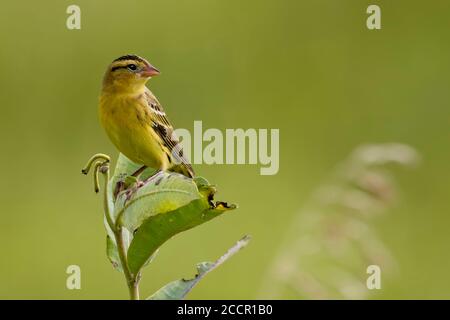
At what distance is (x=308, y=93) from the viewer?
873 cm

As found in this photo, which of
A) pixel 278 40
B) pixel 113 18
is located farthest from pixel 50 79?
pixel 278 40

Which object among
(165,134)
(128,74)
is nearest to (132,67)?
(128,74)

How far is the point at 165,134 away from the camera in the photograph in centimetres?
310

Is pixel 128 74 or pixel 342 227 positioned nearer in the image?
pixel 128 74

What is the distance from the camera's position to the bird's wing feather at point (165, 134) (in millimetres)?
2951

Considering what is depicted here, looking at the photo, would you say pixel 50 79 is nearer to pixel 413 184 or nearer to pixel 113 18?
pixel 113 18

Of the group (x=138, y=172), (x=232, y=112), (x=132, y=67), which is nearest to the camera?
(x=138, y=172)

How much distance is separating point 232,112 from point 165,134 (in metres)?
4.91

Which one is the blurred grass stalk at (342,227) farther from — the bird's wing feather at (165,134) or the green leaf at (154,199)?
the green leaf at (154,199)

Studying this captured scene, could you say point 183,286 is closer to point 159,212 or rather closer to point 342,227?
point 159,212

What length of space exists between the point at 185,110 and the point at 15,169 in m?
1.24

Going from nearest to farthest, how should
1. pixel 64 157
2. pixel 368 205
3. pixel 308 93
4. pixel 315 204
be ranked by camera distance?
1. pixel 368 205
2. pixel 315 204
3. pixel 64 157
4. pixel 308 93

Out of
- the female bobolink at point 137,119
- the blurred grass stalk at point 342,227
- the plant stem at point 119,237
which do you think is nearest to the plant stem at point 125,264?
the plant stem at point 119,237

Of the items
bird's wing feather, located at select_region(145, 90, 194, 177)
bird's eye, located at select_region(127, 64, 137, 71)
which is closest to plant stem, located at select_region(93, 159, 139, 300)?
bird's wing feather, located at select_region(145, 90, 194, 177)
